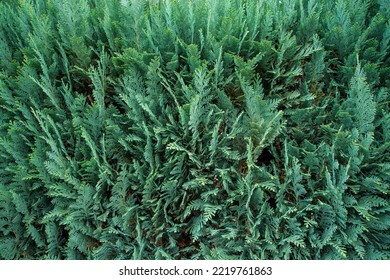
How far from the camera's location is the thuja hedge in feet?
10.2

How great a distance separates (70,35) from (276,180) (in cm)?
211

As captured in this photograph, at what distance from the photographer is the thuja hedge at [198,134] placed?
10.2 feet

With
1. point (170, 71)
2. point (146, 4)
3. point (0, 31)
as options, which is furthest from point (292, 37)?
point (0, 31)

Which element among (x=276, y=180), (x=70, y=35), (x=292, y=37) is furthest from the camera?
(x=70, y=35)

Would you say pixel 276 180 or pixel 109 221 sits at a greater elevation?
pixel 276 180

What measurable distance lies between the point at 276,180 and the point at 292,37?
1.16 meters

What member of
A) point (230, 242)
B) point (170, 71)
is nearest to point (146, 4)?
point (170, 71)

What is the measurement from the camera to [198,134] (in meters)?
3.16

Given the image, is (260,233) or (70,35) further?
(70,35)

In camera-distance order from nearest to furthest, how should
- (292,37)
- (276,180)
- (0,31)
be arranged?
(276,180)
(292,37)
(0,31)

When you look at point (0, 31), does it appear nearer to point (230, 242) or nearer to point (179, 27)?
point (179, 27)

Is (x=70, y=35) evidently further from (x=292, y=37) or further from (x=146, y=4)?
(x=292, y=37)

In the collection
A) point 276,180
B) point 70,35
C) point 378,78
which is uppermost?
point 70,35

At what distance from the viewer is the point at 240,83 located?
3186mm
